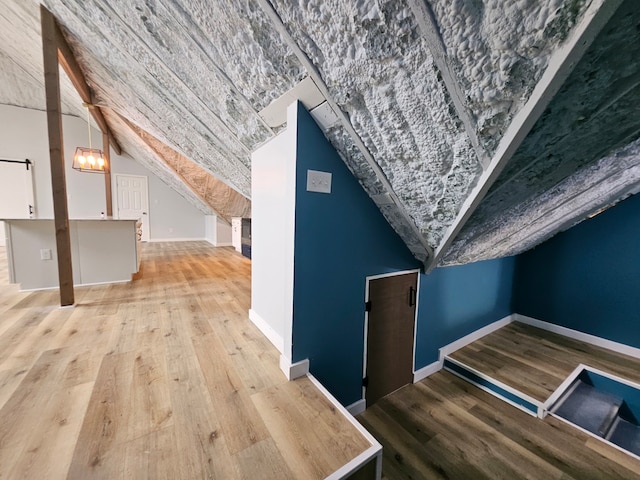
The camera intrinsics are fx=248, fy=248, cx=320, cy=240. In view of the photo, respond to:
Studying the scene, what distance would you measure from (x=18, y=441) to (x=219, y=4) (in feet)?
6.32

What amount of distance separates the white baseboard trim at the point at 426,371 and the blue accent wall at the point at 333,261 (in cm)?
77

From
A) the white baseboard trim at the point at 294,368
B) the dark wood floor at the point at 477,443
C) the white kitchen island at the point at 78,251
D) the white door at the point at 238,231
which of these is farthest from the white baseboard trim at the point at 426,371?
the white door at the point at 238,231

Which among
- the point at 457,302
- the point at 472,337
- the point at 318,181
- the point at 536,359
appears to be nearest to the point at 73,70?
the point at 318,181

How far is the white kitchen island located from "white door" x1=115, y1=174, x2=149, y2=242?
4113mm

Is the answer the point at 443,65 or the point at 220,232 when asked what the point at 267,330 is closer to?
the point at 443,65

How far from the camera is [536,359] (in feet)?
8.64

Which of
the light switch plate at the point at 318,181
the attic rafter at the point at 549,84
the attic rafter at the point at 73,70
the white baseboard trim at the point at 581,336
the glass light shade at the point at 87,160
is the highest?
the attic rafter at the point at 73,70

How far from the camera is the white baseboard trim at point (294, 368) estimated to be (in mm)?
1401

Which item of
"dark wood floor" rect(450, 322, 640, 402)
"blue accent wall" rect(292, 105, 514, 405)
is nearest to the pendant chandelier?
"blue accent wall" rect(292, 105, 514, 405)

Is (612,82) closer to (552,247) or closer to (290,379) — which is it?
(290,379)

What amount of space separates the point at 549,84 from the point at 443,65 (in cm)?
31

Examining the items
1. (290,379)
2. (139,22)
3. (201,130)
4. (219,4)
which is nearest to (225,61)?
(219,4)

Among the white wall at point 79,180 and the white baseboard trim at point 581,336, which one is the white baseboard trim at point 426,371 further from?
the white wall at point 79,180

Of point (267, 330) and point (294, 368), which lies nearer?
point (294, 368)
